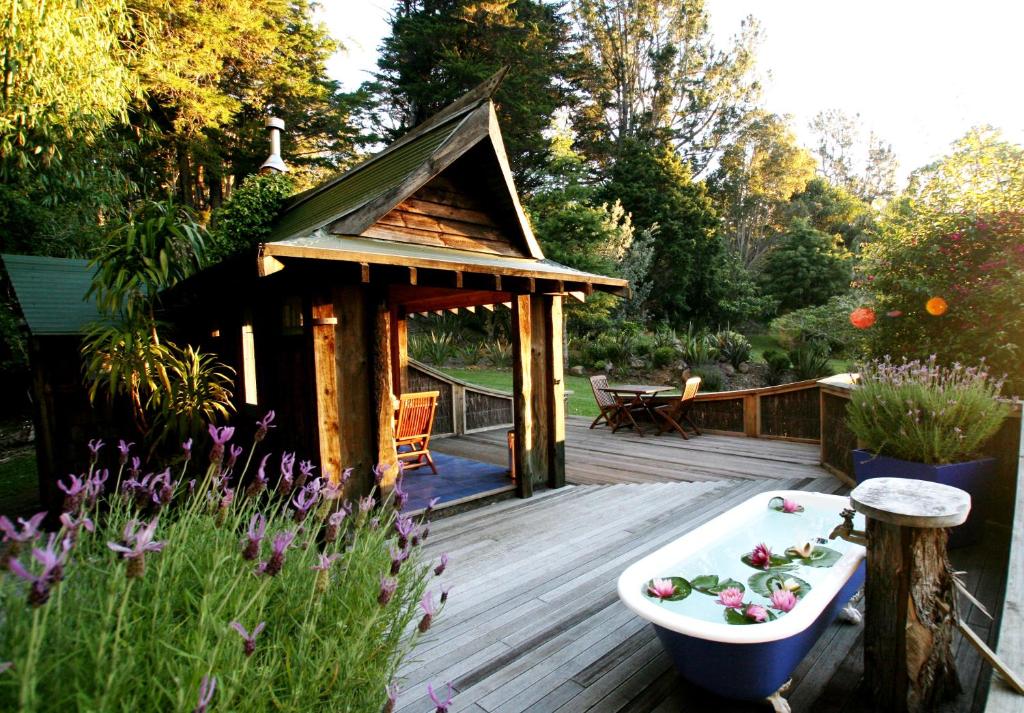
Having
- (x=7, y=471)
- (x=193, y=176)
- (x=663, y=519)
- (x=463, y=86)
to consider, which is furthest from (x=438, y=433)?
(x=463, y=86)

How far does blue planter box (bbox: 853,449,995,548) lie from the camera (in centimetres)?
354

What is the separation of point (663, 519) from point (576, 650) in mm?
2143

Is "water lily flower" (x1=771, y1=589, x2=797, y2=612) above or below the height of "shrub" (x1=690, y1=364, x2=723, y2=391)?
above

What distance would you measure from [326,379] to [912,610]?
3.74m

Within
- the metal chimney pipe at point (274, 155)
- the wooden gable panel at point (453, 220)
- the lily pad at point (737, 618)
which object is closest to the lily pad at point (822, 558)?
the lily pad at point (737, 618)

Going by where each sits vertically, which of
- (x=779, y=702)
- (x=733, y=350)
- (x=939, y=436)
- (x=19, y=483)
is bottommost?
(x=19, y=483)

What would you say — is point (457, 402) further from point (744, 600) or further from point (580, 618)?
point (744, 600)

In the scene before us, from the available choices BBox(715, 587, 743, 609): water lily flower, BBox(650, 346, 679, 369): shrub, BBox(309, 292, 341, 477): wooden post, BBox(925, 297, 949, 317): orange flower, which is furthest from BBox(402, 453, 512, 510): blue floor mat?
BBox(650, 346, 679, 369): shrub

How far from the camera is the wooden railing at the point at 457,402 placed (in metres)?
8.71

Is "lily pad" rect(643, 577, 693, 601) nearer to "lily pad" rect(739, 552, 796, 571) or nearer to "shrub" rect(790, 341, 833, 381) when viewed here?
"lily pad" rect(739, 552, 796, 571)

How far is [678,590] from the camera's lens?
258 cm

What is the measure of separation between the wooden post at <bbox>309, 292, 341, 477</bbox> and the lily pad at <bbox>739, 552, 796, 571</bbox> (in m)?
2.96

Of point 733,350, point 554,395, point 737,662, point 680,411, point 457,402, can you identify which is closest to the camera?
point 737,662

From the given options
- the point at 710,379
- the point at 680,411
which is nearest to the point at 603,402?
the point at 680,411
